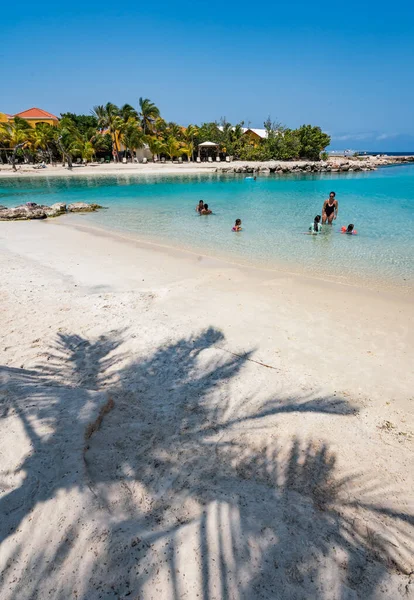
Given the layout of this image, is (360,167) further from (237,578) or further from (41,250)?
(237,578)

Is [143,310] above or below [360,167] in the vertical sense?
below

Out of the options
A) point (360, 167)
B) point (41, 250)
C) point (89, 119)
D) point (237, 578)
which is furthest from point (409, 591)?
point (89, 119)

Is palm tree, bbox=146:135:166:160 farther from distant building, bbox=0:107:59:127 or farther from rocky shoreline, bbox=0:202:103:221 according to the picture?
rocky shoreline, bbox=0:202:103:221

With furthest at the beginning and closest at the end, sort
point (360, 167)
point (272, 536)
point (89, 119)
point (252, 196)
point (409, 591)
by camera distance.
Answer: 1. point (89, 119)
2. point (360, 167)
3. point (252, 196)
4. point (272, 536)
5. point (409, 591)

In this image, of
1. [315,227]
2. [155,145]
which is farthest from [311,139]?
[315,227]

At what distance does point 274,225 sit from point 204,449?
13.8 meters

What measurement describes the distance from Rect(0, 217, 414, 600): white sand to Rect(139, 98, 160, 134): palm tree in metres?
59.4

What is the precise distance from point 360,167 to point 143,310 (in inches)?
2411

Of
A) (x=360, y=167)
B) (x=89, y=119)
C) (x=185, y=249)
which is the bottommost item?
(x=185, y=249)

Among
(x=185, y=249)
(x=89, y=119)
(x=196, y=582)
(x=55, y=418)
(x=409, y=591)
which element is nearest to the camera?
(x=196, y=582)

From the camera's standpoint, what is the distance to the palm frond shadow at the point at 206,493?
1.72 m

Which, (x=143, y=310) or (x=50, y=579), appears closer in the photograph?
(x=50, y=579)

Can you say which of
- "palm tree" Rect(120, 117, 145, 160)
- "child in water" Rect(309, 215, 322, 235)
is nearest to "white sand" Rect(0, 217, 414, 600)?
"child in water" Rect(309, 215, 322, 235)

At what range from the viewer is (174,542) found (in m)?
1.81
